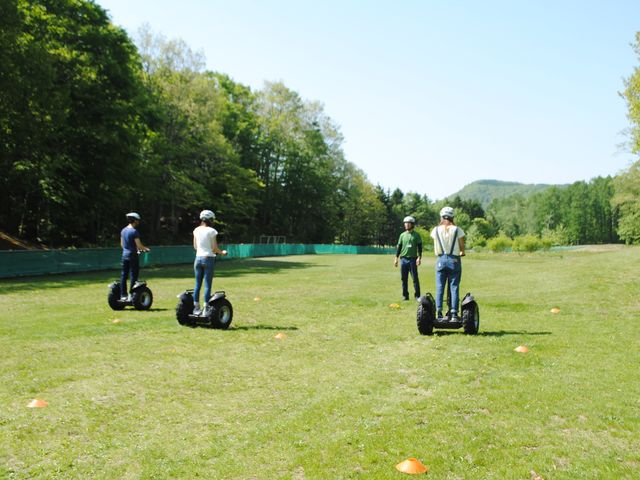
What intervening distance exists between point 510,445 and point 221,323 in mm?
6820

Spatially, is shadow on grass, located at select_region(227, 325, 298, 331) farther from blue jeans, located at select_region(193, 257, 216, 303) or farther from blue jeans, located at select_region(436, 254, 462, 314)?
blue jeans, located at select_region(436, 254, 462, 314)

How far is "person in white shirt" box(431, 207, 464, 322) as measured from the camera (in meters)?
9.30

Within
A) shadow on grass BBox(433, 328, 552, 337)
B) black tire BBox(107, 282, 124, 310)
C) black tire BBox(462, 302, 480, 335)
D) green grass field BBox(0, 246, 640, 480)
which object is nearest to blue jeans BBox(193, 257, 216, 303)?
green grass field BBox(0, 246, 640, 480)

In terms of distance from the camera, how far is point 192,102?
4512cm

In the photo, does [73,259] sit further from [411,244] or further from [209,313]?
[209,313]

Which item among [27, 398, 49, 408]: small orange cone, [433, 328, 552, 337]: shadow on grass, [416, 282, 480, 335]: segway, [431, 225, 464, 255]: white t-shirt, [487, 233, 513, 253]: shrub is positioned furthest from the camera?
[487, 233, 513, 253]: shrub

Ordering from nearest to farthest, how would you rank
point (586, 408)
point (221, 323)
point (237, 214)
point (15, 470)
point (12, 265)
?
point (15, 470) < point (586, 408) < point (221, 323) < point (12, 265) < point (237, 214)

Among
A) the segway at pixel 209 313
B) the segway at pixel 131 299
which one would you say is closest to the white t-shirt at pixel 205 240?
the segway at pixel 209 313

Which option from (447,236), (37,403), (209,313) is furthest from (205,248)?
(37,403)

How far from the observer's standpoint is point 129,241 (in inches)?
507

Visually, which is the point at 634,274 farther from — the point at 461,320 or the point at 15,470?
the point at 15,470

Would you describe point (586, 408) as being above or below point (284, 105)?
below

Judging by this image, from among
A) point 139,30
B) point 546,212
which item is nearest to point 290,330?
point 139,30

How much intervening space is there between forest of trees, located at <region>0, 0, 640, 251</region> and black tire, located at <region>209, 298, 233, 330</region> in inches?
891
